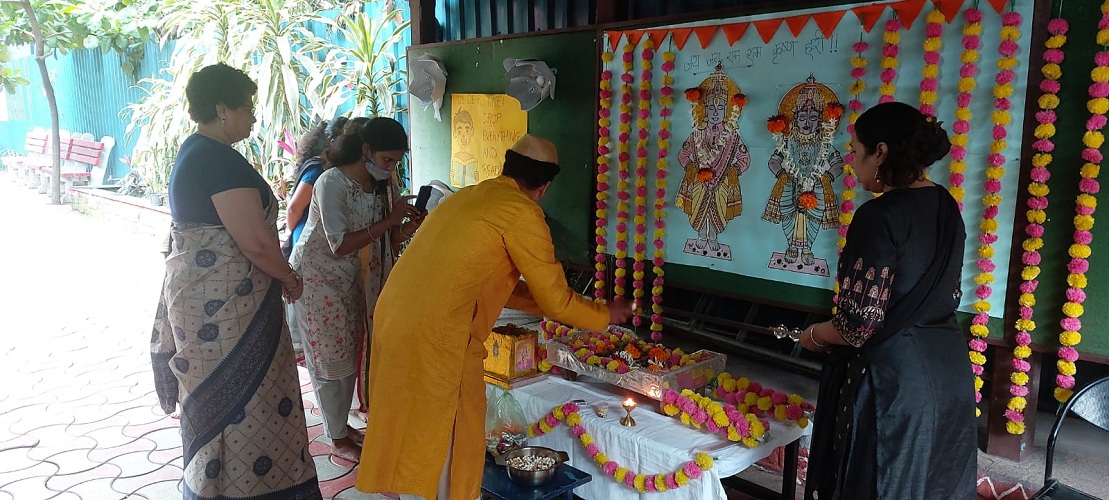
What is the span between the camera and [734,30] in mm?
3143

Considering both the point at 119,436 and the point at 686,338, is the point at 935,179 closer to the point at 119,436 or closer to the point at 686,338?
the point at 686,338

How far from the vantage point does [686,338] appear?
148 inches

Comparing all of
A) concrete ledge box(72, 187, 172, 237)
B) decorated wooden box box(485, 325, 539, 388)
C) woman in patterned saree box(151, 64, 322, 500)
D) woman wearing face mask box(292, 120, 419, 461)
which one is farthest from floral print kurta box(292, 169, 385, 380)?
concrete ledge box(72, 187, 172, 237)

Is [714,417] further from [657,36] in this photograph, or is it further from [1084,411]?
[657,36]

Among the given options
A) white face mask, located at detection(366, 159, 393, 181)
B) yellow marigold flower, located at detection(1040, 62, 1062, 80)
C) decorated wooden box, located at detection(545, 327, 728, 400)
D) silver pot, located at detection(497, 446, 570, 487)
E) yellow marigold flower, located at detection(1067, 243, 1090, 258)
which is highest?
yellow marigold flower, located at detection(1040, 62, 1062, 80)

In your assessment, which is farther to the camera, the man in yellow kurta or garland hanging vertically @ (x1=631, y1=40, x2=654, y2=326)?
garland hanging vertically @ (x1=631, y1=40, x2=654, y2=326)

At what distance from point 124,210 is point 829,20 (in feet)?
34.9

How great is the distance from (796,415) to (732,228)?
3.46ft

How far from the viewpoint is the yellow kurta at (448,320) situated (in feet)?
6.71

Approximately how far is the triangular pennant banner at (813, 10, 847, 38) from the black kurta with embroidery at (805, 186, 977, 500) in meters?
1.12

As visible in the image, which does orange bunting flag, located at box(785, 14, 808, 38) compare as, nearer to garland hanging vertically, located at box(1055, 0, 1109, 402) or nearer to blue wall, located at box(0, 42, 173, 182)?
garland hanging vertically, located at box(1055, 0, 1109, 402)

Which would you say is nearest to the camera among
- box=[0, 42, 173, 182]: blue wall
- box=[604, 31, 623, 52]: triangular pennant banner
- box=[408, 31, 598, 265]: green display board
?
box=[604, 31, 623, 52]: triangular pennant banner

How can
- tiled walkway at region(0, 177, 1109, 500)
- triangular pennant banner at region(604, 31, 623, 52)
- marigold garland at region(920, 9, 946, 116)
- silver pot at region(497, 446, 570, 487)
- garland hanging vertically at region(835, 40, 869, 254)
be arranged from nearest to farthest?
silver pot at region(497, 446, 570, 487) < marigold garland at region(920, 9, 946, 116) < garland hanging vertically at region(835, 40, 869, 254) < tiled walkway at region(0, 177, 1109, 500) < triangular pennant banner at region(604, 31, 623, 52)

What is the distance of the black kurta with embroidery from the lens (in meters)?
1.88
